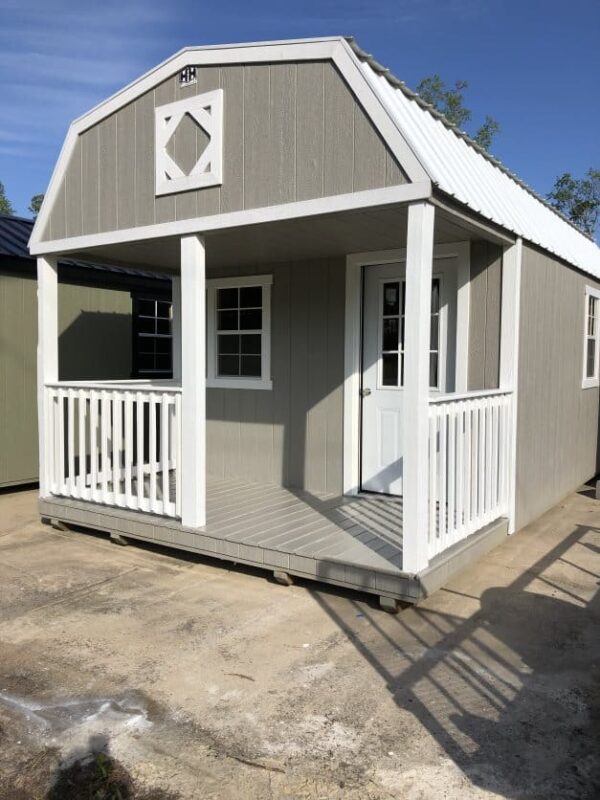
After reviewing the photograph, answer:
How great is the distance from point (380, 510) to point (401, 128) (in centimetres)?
289

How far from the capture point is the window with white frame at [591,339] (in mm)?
7240

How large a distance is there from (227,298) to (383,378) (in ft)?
6.40

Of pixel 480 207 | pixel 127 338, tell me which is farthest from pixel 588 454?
pixel 127 338

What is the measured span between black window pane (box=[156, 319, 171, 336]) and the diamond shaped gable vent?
4460 mm

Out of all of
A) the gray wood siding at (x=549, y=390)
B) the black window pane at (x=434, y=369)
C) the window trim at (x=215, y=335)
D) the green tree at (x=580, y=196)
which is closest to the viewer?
the gray wood siding at (x=549, y=390)

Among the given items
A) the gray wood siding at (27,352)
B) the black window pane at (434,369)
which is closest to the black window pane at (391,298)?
the black window pane at (434,369)

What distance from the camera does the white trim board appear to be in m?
3.73

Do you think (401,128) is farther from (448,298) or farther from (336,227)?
(448,298)

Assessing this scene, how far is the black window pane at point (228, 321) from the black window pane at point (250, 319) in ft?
0.27

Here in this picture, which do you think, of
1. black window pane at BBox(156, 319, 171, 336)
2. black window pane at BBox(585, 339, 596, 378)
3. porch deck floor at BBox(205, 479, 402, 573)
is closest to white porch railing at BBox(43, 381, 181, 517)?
porch deck floor at BBox(205, 479, 402, 573)

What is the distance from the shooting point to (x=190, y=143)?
4719 mm

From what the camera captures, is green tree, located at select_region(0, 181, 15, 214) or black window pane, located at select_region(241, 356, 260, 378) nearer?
black window pane, located at select_region(241, 356, 260, 378)

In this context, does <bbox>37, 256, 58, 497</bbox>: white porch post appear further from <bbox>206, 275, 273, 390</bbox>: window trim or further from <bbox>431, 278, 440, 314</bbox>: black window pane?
<bbox>431, 278, 440, 314</bbox>: black window pane

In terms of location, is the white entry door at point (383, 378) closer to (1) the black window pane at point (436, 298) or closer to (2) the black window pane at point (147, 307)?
(1) the black window pane at point (436, 298)
